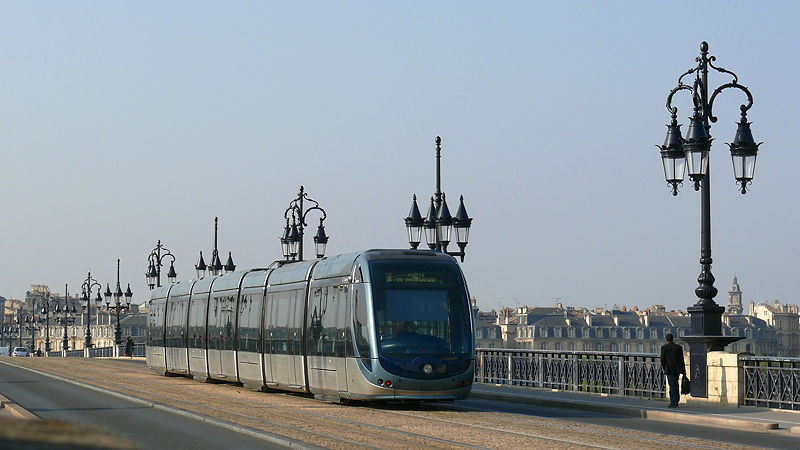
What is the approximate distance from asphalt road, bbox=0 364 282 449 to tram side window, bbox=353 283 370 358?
3605 mm

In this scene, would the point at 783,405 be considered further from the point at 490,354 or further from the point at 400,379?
the point at 490,354

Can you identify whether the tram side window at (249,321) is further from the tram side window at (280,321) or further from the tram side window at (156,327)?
the tram side window at (156,327)

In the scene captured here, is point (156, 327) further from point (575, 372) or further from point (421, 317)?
point (421, 317)

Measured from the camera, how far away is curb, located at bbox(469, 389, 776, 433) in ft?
60.1

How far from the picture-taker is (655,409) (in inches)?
850

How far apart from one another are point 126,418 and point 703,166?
11306mm

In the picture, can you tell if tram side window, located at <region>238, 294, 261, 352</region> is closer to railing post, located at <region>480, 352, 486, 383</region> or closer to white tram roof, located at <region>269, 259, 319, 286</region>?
white tram roof, located at <region>269, 259, 319, 286</region>

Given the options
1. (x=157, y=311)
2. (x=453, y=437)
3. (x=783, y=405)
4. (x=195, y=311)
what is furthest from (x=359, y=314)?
(x=157, y=311)

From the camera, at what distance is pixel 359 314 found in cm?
2227

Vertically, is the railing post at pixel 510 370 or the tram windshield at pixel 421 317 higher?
the tram windshield at pixel 421 317

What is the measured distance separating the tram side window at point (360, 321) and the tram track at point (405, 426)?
47.2 inches

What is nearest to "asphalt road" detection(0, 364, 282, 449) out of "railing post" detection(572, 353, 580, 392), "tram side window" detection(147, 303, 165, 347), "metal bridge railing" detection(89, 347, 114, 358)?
"tram side window" detection(147, 303, 165, 347)

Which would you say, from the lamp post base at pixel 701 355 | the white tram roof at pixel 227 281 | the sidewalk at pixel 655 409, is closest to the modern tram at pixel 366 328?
the white tram roof at pixel 227 281

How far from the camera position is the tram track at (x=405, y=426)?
49.8 feet
